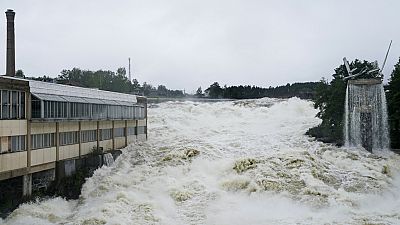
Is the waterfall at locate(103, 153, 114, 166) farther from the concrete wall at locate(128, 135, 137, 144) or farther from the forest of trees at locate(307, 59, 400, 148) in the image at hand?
the forest of trees at locate(307, 59, 400, 148)

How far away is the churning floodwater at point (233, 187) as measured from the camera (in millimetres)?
17094

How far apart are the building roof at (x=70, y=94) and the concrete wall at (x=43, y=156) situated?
93.3 inches

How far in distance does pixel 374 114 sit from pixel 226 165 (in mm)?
11112

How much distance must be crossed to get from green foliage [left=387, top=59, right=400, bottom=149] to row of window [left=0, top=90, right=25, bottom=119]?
22821mm

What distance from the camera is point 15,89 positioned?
60.0ft

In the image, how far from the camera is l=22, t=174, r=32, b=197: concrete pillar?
62.2ft

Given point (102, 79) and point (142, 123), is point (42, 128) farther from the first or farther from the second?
point (102, 79)

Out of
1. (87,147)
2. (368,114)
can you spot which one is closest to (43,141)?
(87,147)

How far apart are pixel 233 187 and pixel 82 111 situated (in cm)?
894

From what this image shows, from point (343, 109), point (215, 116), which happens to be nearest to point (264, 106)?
point (215, 116)

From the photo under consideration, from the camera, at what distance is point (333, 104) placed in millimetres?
32219

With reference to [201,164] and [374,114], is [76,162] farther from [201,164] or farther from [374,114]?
[374,114]

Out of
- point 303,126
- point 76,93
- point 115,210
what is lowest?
point 115,210

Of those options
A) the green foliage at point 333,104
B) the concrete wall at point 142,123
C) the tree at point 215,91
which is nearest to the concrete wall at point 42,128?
the concrete wall at point 142,123
